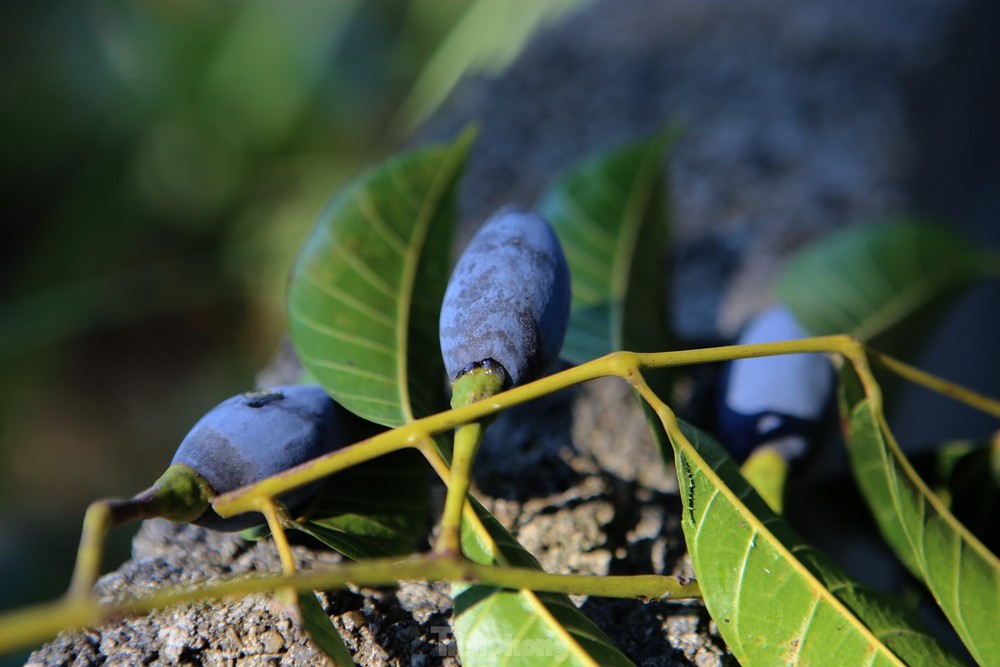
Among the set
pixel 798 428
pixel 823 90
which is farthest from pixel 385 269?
pixel 823 90

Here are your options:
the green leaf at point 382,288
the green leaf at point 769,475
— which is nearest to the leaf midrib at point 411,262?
the green leaf at point 382,288

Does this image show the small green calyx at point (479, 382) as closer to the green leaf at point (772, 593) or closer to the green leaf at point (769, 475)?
the green leaf at point (772, 593)

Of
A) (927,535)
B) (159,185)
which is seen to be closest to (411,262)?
(927,535)

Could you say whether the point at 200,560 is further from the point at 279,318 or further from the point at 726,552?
the point at 279,318

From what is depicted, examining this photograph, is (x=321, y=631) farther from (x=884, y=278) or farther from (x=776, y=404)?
(x=884, y=278)

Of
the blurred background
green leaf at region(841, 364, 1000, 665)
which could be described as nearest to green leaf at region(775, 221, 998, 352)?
green leaf at region(841, 364, 1000, 665)
